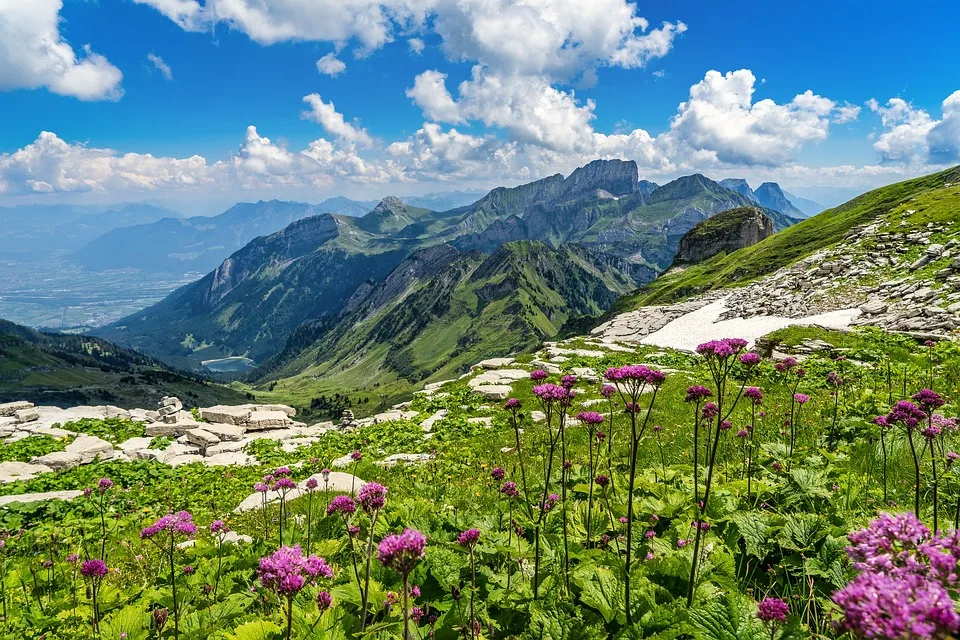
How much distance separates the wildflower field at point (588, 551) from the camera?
3.60 metres

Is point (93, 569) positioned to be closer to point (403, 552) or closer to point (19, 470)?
point (403, 552)

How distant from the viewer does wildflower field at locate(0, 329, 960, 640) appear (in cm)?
360

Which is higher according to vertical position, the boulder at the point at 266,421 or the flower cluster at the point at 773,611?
the flower cluster at the point at 773,611

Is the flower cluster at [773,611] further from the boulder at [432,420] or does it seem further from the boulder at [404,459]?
the boulder at [432,420]

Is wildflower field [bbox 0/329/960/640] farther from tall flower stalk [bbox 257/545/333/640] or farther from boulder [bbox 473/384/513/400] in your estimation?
boulder [bbox 473/384/513/400]

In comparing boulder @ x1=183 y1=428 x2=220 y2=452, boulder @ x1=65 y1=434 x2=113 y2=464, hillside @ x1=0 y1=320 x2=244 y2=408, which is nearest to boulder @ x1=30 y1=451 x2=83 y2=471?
boulder @ x1=65 y1=434 x2=113 y2=464

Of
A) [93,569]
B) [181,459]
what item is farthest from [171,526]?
[181,459]

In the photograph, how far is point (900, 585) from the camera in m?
1.70

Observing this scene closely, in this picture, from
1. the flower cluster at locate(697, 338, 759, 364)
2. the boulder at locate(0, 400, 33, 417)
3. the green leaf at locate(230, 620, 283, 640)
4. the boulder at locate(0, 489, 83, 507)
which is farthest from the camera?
the boulder at locate(0, 400, 33, 417)

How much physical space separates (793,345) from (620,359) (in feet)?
39.9

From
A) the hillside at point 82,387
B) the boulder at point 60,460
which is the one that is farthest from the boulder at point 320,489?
the hillside at point 82,387

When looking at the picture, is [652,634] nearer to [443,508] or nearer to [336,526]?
[443,508]

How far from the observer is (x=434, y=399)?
91.7 ft

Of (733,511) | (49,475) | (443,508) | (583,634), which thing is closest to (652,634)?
(583,634)
